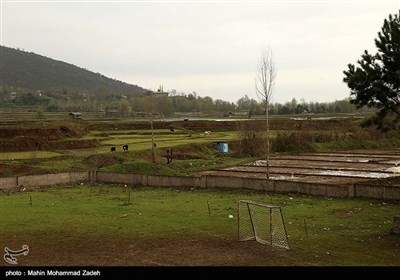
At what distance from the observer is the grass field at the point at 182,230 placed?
13344mm

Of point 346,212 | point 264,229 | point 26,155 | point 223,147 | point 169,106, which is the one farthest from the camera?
point 169,106

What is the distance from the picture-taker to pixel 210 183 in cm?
2873

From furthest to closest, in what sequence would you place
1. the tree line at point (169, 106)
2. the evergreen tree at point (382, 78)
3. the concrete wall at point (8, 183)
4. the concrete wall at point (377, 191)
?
the tree line at point (169, 106)
the concrete wall at point (8, 183)
the concrete wall at point (377, 191)
the evergreen tree at point (382, 78)

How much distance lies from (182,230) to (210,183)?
11.7 m

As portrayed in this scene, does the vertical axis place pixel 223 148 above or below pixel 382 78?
below

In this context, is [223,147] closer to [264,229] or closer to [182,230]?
[182,230]

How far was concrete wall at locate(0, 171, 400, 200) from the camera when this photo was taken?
23984mm

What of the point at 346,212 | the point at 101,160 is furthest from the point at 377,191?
the point at 101,160

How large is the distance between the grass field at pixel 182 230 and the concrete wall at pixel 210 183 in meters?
0.70

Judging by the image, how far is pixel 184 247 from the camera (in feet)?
47.9

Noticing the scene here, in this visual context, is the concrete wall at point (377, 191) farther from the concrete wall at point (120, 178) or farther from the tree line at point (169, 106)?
the tree line at point (169, 106)

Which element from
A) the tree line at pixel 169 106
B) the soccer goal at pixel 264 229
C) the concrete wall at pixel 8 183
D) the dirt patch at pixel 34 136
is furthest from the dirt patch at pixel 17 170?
the tree line at pixel 169 106

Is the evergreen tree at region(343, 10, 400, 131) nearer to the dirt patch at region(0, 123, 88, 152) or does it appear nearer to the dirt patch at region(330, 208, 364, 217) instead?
the dirt patch at region(330, 208, 364, 217)

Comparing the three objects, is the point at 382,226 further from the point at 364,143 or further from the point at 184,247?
the point at 364,143
